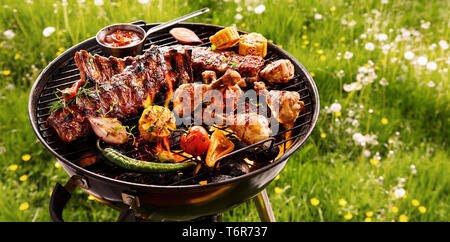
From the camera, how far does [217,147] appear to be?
2430 mm

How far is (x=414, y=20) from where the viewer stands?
5.78 metres

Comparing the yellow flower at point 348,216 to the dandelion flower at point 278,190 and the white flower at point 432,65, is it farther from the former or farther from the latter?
the white flower at point 432,65

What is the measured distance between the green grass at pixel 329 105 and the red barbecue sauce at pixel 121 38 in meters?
1.82

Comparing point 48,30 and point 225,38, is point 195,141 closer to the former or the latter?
point 225,38

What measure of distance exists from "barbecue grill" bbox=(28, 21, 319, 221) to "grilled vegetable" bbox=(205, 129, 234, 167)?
0.20 ft

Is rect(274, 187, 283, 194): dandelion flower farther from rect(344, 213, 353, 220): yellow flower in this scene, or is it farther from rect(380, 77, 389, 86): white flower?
rect(380, 77, 389, 86): white flower

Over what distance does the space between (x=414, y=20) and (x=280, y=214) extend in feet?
12.3

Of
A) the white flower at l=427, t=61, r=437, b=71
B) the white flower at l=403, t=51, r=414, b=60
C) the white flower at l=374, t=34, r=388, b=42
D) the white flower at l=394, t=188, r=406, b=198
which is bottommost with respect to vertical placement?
the white flower at l=394, t=188, r=406, b=198

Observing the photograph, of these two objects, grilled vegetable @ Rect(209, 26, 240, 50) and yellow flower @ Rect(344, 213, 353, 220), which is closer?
grilled vegetable @ Rect(209, 26, 240, 50)

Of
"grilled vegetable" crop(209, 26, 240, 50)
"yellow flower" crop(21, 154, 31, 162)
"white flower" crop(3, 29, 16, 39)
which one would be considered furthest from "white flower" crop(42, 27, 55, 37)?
"grilled vegetable" crop(209, 26, 240, 50)

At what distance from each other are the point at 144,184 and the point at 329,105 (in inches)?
124

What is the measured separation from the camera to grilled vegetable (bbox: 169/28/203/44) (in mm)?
3252

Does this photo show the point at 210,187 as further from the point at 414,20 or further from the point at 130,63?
the point at 414,20

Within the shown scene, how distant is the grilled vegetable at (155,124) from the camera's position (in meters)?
2.39
